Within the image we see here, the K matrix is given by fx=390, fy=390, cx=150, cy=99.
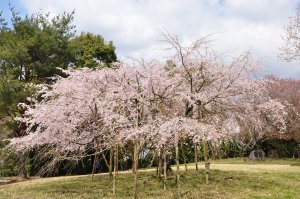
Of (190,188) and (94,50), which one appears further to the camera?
(94,50)

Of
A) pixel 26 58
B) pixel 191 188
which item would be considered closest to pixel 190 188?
pixel 191 188

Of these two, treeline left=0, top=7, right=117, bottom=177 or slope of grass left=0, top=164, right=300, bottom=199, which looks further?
treeline left=0, top=7, right=117, bottom=177

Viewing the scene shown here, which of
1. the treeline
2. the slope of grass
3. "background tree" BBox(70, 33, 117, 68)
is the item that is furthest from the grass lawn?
"background tree" BBox(70, 33, 117, 68)

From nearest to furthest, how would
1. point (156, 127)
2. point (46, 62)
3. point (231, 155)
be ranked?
point (156, 127) → point (46, 62) → point (231, 155)

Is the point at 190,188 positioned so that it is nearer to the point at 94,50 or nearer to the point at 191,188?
the point at 191,188

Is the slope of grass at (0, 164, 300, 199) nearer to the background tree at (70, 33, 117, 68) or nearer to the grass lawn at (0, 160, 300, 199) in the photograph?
the grass lawn at (0, 160, 300, 199)

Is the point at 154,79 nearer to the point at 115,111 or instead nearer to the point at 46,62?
the point at 115,111

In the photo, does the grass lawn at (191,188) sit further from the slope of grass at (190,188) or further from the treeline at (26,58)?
the treeline at (26,58)

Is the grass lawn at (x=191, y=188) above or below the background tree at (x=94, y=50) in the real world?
below

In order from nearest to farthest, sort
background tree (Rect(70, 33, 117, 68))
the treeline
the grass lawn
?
the grass lawn
the treeline
background tree (Rect(70, 33, 117, 68))

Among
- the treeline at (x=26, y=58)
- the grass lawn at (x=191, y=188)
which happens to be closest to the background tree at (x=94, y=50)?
the treeline at (x=26, y=58)

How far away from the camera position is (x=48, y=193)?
1284cm

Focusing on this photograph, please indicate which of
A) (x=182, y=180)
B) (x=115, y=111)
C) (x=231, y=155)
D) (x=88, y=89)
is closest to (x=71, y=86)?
(x=88, y=89)

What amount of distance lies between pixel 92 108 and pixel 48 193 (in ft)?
10.3
